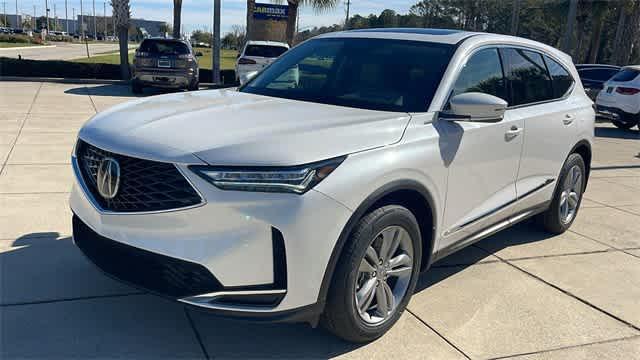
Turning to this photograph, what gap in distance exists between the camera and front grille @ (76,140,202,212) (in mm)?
2920

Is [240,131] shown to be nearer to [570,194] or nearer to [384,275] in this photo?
[384,275]

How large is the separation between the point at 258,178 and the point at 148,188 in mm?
593

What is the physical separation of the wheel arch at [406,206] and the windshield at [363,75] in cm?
60

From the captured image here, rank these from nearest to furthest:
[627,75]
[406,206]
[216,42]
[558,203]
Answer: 1. [406,206]
2. [558,203]
3. [627,75]
4. [216,42]

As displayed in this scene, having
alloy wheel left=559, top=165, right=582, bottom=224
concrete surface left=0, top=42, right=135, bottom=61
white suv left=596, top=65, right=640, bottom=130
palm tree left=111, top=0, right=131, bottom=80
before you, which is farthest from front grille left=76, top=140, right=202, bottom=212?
concrete surface left=0, top=42, right=135, bottom=61

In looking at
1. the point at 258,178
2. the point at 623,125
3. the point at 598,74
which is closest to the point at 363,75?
the point at 258,178

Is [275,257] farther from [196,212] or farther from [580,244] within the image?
[580,244]

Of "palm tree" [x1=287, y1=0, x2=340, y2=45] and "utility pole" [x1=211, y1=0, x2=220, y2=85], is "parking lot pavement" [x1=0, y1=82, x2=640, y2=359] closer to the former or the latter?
"utility pole" [x1=211, y1=0, x2=220, y2=85]

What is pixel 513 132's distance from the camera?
4.58 m

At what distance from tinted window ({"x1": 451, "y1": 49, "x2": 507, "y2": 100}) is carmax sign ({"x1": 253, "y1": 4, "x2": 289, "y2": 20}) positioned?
22.5 metres

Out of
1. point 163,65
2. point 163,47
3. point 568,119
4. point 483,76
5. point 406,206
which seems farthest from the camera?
point 163,47

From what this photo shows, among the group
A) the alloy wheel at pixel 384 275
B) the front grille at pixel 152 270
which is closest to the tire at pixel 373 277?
the alloy wheel at pixel 384 275

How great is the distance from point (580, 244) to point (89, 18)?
566 feet

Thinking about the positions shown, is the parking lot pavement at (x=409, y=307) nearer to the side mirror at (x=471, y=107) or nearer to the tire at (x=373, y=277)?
the tire at (x=373, y=277)
